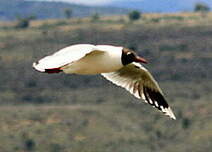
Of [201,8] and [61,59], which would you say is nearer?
[61,59]

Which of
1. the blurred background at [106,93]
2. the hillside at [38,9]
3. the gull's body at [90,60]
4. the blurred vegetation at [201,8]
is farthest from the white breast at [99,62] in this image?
the hillside at [38,9]

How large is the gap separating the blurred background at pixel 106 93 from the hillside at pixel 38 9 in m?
64.4

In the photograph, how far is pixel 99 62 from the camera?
1134 cm

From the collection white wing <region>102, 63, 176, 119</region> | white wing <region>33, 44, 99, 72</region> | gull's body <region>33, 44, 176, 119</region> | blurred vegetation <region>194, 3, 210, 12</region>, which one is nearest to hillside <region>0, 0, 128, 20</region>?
blurred vegetation <region>194, 3, 210, 12</region>

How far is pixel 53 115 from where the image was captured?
62156 millimetres

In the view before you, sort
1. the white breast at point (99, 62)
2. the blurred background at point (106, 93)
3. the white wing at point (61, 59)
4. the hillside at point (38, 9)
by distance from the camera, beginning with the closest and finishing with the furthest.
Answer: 1. the white wing at point (61, 59)
2. the white breast at point (99, 62)
3. the blurred background at point (106, 93)
4. the hillside at point (38, 9)

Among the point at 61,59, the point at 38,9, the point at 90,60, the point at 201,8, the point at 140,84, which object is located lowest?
the point at 38,9

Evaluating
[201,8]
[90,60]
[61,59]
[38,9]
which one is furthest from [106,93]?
[38,9]

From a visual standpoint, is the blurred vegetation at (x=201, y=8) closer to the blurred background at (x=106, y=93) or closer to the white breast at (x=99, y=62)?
the blurred background at (x=106, y=93)

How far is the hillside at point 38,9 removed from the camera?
511ft

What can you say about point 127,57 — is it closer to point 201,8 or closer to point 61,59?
point 61,59

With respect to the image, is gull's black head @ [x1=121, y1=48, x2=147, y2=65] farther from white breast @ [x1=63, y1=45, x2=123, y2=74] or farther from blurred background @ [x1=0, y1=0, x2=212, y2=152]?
blurred background @ [x1=0, y1=0, x2=212, y2=152]

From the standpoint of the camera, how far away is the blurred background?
187 feet

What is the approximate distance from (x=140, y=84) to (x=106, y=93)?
53811 mm
